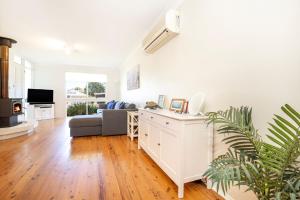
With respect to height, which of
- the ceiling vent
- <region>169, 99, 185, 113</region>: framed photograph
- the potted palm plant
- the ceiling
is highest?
the ceiling

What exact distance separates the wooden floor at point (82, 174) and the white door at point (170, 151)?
0.72 ft

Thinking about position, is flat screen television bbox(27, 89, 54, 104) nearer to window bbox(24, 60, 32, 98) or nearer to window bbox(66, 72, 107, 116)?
window bbox(24, 60, 32, 98)

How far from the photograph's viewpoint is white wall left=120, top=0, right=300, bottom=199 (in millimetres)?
1177

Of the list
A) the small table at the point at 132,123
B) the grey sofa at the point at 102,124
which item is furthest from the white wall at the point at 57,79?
the small table at the point at 132,123

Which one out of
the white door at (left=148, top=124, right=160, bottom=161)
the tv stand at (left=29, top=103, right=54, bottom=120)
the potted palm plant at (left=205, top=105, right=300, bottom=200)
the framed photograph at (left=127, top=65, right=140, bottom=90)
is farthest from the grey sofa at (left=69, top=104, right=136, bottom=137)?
the tv stand at (left=29, top=103, right=54, bottom=120)

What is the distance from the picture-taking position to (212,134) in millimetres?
1841

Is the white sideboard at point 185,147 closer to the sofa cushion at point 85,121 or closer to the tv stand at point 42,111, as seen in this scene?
the sofa cushion at point 85,121

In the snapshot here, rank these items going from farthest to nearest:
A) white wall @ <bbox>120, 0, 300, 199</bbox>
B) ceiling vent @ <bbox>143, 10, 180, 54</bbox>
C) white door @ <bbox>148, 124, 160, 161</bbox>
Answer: ceiling vent @ <bbox>143, 10, 180, 54</bbox>, white door @ <bbox>148, 124, 160, 161</bbox>, white wall @ <bbox>120, 0, 300, 199</bbox>

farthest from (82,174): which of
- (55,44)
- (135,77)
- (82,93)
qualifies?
(82,93)

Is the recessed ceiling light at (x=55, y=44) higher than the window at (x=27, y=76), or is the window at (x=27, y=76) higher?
the recessed ceiling light at (x=55, y=44)

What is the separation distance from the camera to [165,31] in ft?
8.71

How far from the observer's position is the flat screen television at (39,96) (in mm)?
6589

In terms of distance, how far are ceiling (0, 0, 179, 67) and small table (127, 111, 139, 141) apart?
1.92m

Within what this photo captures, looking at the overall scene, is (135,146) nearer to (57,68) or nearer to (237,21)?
(237,21)
